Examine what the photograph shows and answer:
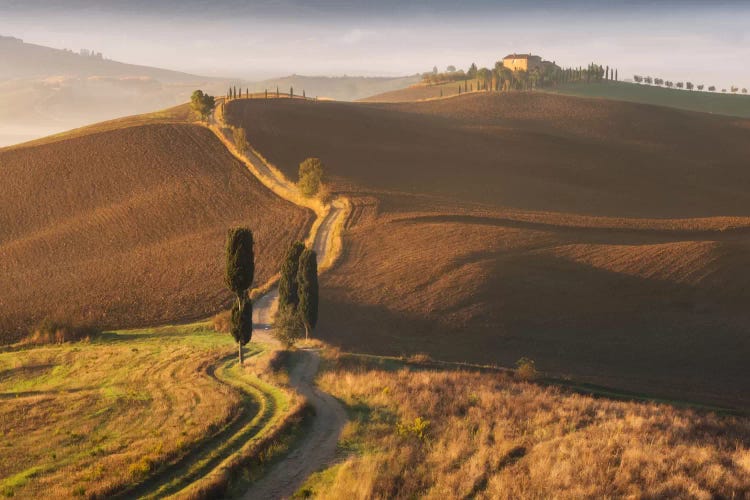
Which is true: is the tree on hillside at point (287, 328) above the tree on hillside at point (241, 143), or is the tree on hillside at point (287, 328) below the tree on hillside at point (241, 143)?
below

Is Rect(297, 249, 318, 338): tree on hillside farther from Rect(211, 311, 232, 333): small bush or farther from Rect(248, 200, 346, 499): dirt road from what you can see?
Rect(211, 311, 232, 333): small bush

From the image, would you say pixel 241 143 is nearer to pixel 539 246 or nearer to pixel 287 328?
pixel 539 246

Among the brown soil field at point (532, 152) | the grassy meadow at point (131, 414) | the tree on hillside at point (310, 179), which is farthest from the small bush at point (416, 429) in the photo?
the brown soil field at point (532, 152)

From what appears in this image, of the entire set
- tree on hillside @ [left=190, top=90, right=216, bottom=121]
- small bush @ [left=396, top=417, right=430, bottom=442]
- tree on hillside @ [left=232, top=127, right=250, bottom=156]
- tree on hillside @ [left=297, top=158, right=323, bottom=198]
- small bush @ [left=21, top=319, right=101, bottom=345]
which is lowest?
small bush @ [left=21, top=319, right=101, bottom=345]

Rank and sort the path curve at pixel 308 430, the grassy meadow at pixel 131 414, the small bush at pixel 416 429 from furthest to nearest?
the small bush at pixel 416 429 → the grassy meadow at pixel 131 414 → the path curve at pixel 308 430

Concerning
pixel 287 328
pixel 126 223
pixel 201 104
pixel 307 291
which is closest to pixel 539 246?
pixel 307 291

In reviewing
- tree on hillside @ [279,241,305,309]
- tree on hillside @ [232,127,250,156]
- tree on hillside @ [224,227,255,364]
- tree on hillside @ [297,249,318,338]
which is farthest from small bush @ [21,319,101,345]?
tree on hillside @ [232,127,250,156]

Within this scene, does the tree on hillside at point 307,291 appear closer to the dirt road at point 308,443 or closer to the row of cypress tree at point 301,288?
the row of cypress tree at point 301,288
